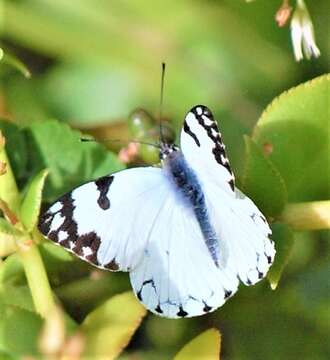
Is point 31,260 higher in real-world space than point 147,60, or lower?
lower

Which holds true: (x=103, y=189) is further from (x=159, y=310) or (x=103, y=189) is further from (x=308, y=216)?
(x=308, y=216)

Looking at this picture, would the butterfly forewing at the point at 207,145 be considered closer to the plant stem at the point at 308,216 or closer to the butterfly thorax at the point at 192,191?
the butterfly thorax at the point at 192,191

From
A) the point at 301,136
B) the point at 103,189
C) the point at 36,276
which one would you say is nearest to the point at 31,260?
the point at 36,276

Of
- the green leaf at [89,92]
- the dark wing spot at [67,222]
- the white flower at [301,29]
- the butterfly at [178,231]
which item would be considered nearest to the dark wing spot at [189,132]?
the butterfly at [178,231]

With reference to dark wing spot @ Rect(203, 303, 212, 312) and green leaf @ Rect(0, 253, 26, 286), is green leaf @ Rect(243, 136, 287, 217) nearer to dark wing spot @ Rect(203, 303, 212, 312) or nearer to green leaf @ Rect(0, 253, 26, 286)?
dark wing spot @ Rect(203, 303, 212, 312)

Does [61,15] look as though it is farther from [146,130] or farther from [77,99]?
[146,130]

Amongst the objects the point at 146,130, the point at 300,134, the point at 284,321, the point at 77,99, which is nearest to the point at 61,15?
the point at 77,99

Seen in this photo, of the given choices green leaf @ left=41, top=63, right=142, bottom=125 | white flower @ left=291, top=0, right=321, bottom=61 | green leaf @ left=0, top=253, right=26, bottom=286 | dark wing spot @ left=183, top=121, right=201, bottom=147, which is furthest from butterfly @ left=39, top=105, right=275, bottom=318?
green leaf @ left=41, top=63, right=142, bottom=125
